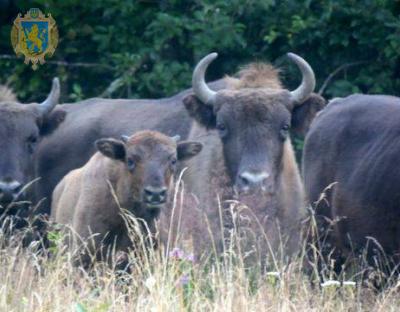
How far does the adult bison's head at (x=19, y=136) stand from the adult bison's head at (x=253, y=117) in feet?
6.52

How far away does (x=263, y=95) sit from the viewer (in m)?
11.6

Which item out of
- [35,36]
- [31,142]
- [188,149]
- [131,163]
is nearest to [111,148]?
[131,163]

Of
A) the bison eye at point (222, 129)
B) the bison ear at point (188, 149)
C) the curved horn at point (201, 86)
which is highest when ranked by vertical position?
the curved horn at point (201, 86)

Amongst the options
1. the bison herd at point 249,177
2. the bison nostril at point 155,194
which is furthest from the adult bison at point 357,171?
the bison nostril at point 155,194

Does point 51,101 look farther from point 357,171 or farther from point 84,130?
point 357,171

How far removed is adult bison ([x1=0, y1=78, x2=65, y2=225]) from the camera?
12633 mm

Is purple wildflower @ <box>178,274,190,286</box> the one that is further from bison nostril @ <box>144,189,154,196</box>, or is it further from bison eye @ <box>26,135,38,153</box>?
bison eye @ <box>26,135,38,153</box>

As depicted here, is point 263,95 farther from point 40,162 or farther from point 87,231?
point 40,162

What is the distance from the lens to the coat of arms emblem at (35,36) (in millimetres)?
15695

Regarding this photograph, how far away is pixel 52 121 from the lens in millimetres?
14016

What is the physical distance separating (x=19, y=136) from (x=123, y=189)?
8.98 feet

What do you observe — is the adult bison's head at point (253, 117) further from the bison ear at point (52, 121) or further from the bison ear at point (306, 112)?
the bison ear at point (52, 121)

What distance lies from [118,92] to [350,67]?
3245mm

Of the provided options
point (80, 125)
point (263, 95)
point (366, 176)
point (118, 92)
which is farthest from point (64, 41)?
point (366, 176)
